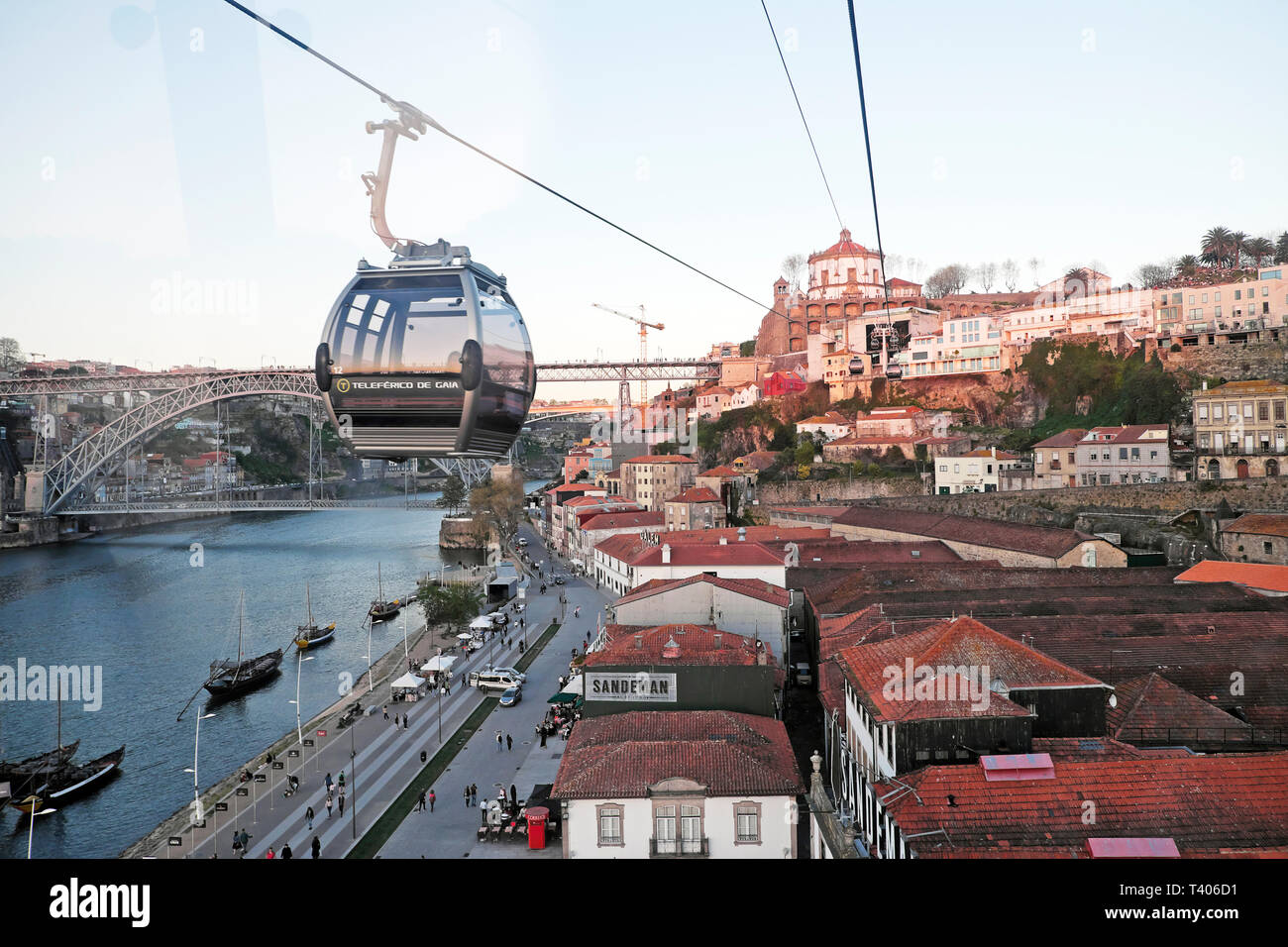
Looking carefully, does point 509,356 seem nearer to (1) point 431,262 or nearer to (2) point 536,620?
(1) point 431,262

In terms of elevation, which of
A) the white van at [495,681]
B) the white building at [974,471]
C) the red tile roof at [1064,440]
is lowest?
the white van at [495,681]

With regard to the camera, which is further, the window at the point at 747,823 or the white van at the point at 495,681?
the white van at the point at 495,681

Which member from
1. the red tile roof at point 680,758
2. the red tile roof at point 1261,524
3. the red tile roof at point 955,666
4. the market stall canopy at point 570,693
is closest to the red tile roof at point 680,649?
the red tile roof at point 680,758

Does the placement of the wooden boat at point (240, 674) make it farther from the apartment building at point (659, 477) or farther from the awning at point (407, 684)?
the apartment building at point (659, 477)

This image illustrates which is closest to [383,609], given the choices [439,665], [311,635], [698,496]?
[311,635]

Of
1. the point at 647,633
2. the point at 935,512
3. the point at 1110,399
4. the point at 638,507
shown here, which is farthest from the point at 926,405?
the point at 647,633

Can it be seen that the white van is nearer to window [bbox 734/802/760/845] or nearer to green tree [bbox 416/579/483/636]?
green tree [bbox 416/579/483/636]

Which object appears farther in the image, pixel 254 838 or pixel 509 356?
pixel 254 838
